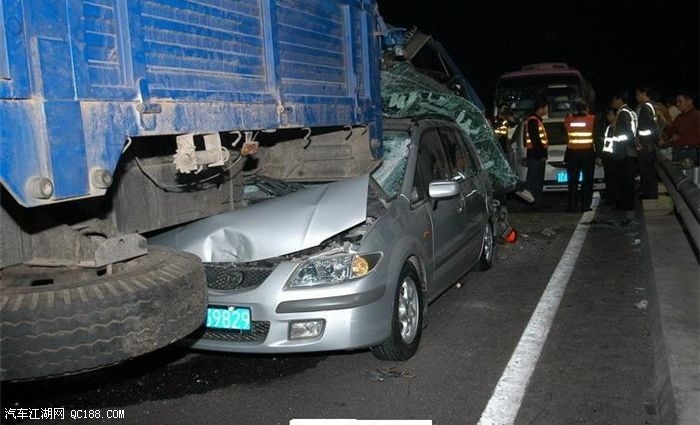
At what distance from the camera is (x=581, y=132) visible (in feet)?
36.3

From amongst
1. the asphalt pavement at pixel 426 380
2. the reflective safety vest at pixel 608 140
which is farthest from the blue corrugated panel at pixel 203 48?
the reflective safety vest at pixel 608 140

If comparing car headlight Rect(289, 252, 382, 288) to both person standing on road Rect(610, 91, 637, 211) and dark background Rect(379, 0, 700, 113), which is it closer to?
person standing on road Rect(610, 91, 637, 211)

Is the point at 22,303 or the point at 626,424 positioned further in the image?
the point at 626,424

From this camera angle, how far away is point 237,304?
169 inches

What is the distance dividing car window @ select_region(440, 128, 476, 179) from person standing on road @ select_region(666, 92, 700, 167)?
545cm

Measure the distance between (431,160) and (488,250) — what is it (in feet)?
6.28

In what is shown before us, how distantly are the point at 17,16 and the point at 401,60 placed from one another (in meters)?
6.22

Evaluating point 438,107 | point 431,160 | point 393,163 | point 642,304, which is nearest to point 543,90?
point 438,107

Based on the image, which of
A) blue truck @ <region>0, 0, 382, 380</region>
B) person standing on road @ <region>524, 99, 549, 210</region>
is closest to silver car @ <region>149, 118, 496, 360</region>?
blue truck @ <region>0, 0, 382, 380</region>

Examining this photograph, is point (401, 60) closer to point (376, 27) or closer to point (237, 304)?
point (376, 27)

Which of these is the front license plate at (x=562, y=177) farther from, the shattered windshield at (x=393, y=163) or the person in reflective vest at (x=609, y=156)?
the shattered windshield at (x=393, y=163)

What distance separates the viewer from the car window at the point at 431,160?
5.50 meters

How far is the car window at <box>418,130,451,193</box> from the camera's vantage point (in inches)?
217

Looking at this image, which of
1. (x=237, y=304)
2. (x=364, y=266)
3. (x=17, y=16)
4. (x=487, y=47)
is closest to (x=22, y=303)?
(x=17, y=16)
